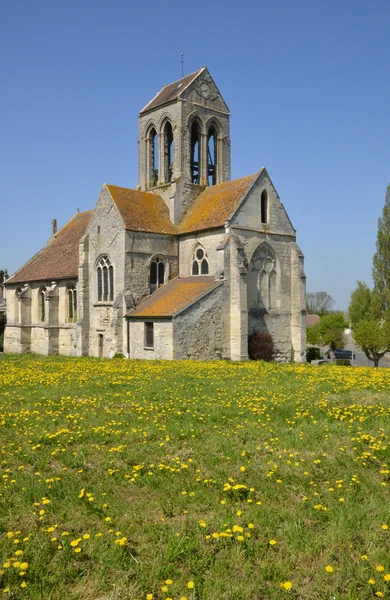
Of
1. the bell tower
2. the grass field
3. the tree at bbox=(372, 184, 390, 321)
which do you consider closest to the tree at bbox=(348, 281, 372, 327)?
the tree at bbox=(372, 184, 390, 321)

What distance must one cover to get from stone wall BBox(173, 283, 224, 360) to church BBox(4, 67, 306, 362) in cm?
5

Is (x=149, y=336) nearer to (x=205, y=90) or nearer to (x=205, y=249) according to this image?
(x=205, y=249)

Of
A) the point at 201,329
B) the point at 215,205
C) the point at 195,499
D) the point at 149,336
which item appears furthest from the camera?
the point at 215,205

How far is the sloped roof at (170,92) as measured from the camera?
32.2 metres

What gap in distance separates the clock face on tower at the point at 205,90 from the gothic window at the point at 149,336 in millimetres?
16933

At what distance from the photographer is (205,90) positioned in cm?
3297

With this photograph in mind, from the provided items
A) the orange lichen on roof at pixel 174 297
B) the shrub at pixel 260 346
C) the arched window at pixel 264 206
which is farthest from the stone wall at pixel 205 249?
the shrub at pixel 260 346

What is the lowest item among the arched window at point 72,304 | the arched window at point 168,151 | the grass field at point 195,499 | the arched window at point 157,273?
the grass field at point 195,499

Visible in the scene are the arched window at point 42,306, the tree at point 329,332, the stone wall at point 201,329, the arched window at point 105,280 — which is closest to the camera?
the stone wall at point 201,329

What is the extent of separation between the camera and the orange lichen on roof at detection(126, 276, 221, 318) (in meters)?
24.5

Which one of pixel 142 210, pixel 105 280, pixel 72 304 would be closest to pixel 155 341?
pixel 105 280

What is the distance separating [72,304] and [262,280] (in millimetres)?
12980

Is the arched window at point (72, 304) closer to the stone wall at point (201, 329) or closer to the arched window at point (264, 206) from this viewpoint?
the stone wall at point (201, 329)

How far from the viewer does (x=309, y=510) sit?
5844 mm
